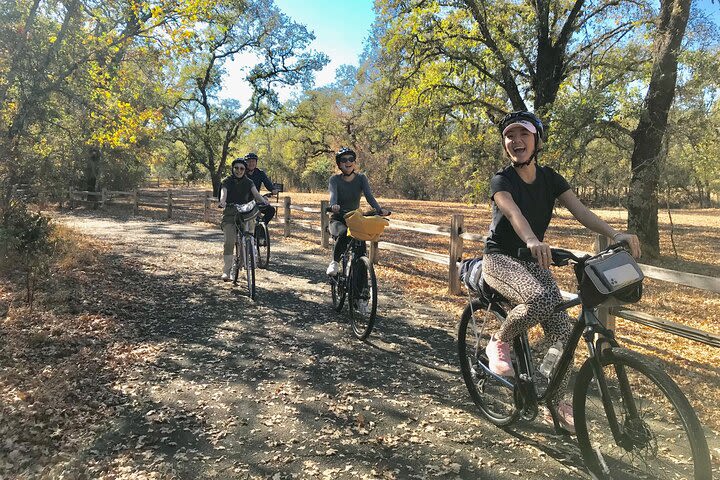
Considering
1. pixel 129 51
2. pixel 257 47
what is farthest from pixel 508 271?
pixel 257 47

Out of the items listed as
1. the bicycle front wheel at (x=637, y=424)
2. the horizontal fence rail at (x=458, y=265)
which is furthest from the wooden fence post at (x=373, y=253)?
the bicycle front wheel at (x=637, y=424)

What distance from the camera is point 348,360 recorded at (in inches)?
185

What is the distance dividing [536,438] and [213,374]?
9.58 ft

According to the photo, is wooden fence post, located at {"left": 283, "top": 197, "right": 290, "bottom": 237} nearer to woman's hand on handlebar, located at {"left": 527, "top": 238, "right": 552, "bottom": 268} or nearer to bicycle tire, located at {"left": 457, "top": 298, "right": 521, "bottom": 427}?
bicycle tire, located at {"left": 457, "top": 298, "right": 521, "bottom": 427}

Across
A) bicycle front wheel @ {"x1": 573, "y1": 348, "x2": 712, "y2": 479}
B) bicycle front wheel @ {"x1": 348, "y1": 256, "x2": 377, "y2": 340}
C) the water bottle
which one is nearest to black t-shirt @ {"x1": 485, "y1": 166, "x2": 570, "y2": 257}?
the water bottle

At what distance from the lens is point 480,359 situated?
11.6 feet

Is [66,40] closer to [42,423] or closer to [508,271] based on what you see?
[42,423]

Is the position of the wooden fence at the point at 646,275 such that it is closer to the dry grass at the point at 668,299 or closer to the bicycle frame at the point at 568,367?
the dry grass at the point at 668,299

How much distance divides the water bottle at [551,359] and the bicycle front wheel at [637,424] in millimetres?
195

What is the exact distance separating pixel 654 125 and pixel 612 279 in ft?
34.2

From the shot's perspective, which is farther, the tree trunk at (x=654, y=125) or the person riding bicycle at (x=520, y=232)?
the tree trunk at (x=654, y=125)

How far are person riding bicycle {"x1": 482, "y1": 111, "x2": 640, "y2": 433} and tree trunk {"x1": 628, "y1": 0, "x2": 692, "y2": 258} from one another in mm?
8441

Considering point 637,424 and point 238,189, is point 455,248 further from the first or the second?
point 637,424

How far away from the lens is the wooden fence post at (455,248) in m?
7.61
